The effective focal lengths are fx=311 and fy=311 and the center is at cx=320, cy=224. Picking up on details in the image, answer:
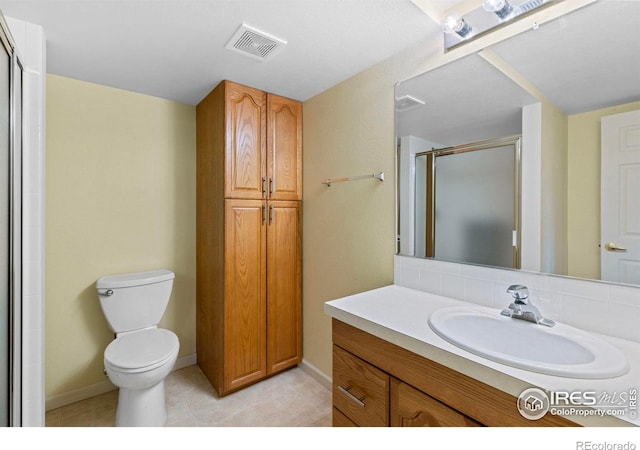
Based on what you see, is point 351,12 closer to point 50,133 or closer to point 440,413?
point 440,413

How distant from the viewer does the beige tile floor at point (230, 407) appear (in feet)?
5.96

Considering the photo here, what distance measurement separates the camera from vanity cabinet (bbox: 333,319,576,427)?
2.72 ft

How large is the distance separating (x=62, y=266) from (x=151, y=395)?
1.01 metres

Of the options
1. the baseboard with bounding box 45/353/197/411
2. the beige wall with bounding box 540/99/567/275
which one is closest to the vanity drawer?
the beige wall with bounding box 540/99/567/275

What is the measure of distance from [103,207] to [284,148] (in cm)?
130

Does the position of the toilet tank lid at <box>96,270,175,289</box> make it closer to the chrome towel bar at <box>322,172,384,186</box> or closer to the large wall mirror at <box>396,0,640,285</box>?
the chrome towel bar at <box>322,172,384,186</box>

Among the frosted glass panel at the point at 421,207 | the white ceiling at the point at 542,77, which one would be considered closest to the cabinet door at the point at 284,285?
the frosted glass panel at the point at 421,207

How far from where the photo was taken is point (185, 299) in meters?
2.44

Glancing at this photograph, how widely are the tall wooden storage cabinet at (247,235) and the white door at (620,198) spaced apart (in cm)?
174

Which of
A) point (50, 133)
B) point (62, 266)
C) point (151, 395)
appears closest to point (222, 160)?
point (50, 133)

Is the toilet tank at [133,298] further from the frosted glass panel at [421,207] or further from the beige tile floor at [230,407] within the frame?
the frosted glass panel at [421,207]

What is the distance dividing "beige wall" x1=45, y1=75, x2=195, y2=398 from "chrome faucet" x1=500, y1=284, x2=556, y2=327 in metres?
2.19
